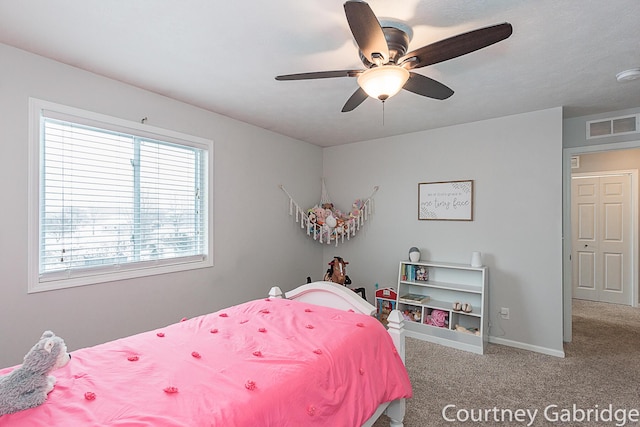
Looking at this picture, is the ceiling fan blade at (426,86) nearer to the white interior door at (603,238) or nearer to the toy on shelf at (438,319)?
the toy on shelf at (438,319)

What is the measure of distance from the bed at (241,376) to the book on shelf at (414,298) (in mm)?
1557

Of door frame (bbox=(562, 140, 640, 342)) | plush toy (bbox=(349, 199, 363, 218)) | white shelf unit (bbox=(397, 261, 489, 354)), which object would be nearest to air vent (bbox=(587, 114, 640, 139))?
door frame (bbox=(562, 140, 640, 342))

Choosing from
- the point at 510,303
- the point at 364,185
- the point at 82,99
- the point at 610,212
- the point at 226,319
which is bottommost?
the point at 510,303

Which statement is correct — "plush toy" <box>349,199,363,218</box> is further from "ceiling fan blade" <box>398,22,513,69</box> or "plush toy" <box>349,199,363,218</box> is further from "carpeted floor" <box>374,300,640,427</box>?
"ceiling fan blade" <box>398,22,513,69</box>

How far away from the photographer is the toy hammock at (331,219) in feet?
13.8

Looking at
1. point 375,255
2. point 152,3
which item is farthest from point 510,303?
point 152,3

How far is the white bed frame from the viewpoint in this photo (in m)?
1.92

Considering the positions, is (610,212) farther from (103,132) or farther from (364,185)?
(103,132)

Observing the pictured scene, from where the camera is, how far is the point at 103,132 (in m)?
2.48

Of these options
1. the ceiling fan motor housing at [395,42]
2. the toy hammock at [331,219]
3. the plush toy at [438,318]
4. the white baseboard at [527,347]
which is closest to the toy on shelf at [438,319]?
the plush toy at [438,318]

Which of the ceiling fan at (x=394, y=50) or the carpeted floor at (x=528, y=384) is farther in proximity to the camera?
the carpeted floor at (x=528, y=384)

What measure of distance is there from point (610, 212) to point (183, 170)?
20.1 ft

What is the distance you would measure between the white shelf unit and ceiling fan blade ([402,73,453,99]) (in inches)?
81.1

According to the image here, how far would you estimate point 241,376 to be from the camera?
1.35 meters
